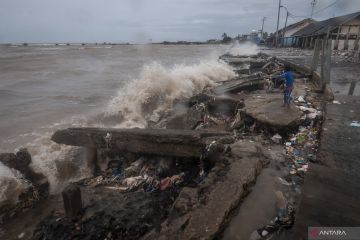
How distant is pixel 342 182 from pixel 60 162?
597 cm

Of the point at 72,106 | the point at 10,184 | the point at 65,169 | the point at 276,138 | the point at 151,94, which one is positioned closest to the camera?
the point at 10,184

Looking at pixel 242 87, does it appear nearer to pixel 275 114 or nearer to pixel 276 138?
pixel 275 114

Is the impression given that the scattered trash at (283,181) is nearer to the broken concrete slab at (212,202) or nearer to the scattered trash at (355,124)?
the broken concrete slab at (212,202)

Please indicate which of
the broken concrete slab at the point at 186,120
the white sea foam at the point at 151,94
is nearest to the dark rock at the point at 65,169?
the broken concrete slab at the point at 186,120

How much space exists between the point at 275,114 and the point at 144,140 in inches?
136

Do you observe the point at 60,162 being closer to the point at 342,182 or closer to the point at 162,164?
the point at 162,164

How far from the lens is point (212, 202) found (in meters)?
3.64

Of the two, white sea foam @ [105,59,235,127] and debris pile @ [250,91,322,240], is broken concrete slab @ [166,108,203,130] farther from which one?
debris pile @ [250,91,322,240]

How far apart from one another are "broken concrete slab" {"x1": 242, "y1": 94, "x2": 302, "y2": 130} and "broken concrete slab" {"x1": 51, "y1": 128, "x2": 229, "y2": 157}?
1.53m

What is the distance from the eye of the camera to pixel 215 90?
37.7 ft

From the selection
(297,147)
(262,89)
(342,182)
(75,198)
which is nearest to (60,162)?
(75,198)

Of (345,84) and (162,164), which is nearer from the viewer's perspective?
(162,164)

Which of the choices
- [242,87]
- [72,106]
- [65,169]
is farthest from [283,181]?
[72,106]

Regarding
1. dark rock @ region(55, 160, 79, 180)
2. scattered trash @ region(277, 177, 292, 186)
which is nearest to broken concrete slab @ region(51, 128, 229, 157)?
dark rock @ region(55, 160, 79, 180)
